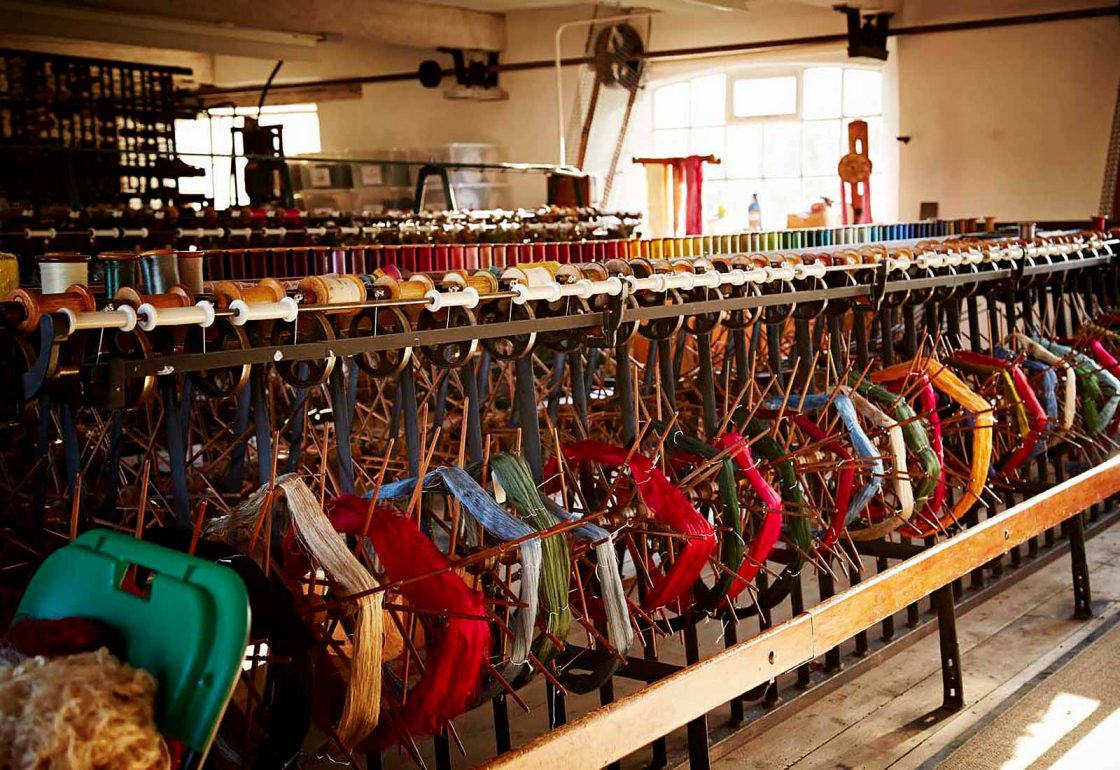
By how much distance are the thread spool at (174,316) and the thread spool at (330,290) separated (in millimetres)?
271

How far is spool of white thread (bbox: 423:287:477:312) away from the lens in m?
2.78

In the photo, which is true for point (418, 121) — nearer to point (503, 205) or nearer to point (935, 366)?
point (503, 205)

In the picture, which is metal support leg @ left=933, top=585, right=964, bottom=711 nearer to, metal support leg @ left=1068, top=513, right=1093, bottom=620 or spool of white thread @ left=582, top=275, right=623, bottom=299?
metal support leg @ left=1068, top=513, right=1093, bottom=620

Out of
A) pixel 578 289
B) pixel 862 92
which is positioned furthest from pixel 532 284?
pixel 862 92

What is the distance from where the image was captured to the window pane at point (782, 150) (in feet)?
38.8

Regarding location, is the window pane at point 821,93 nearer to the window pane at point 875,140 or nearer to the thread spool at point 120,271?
the window pane at point 875,140

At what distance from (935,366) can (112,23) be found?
7.04m

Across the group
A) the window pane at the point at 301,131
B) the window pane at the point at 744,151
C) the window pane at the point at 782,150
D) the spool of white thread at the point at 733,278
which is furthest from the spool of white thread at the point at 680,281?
the window pane at the point at 301,131

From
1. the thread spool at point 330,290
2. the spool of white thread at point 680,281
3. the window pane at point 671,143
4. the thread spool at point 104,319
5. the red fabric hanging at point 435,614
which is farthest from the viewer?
the window pane at point 671,143

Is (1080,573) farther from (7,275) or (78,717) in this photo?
(78,717)

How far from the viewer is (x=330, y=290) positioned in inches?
102

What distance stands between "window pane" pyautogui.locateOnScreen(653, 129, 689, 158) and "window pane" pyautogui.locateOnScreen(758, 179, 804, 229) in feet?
2.75

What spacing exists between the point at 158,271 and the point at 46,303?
0.51m

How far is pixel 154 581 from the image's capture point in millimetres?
1725
